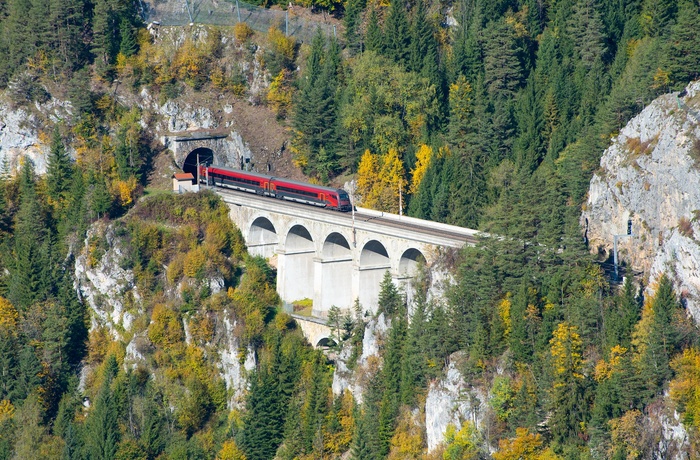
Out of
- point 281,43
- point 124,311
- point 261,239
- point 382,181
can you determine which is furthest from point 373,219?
point 281,43

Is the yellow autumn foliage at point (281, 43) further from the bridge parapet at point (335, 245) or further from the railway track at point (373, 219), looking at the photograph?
the railway track at point (373, 219)

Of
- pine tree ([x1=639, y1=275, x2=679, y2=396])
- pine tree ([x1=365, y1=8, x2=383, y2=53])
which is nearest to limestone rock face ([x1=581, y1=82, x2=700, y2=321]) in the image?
pine tree ([x1=639, y1=275, x2=679, y2=396])

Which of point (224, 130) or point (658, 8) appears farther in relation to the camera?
point (224, 130)

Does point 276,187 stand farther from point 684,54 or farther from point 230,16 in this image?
point 684,54

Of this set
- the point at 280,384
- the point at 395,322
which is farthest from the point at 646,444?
the point at 280,384

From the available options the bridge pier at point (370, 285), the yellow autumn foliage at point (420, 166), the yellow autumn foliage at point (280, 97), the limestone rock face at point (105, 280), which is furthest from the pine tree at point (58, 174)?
the bridge pier at point (370, 285)

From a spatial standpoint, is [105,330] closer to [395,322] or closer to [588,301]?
[395,322]
